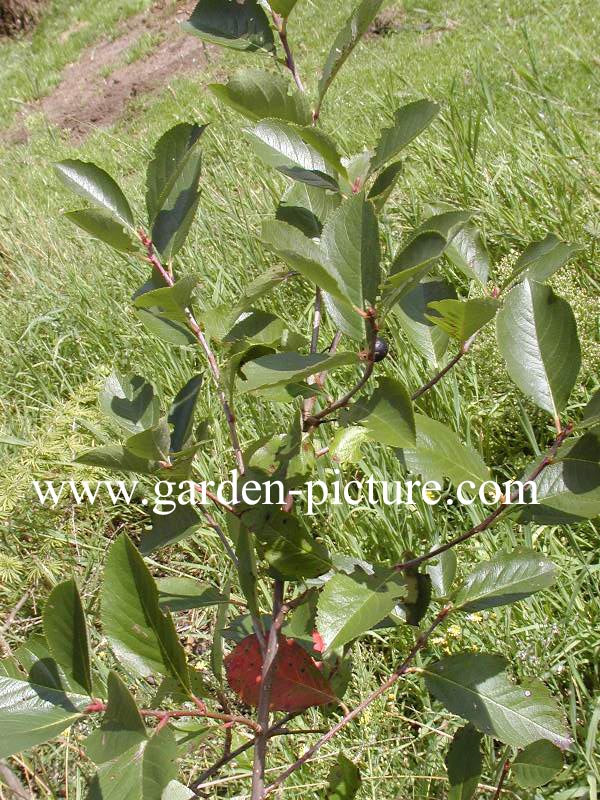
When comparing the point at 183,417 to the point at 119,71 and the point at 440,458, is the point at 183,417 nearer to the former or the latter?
the point at 440,458

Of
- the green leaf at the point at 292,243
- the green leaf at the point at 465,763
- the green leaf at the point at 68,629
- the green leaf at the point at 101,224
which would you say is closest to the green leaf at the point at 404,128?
the green leaf at the point at 292,243

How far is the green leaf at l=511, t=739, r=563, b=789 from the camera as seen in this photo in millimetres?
875

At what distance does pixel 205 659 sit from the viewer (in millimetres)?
1797

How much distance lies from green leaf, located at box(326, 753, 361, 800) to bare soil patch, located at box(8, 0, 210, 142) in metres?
7.67

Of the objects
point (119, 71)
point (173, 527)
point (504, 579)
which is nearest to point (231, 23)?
point (173, 527)

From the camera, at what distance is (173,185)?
789mm

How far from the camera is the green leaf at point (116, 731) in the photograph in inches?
23.6

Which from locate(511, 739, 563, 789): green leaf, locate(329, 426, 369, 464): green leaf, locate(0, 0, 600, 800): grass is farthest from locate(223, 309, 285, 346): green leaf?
locate(0, 0, 600, 800): grass

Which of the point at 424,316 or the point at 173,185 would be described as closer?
the point at 173,185

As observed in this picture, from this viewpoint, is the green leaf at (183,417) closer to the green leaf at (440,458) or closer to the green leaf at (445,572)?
the green leaf at (440,458)

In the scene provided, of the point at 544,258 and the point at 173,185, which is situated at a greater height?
the point at 173,185

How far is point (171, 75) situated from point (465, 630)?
8129mm

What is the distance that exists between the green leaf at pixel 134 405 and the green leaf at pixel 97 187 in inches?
6.8

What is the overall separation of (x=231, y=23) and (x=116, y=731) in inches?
27.2
